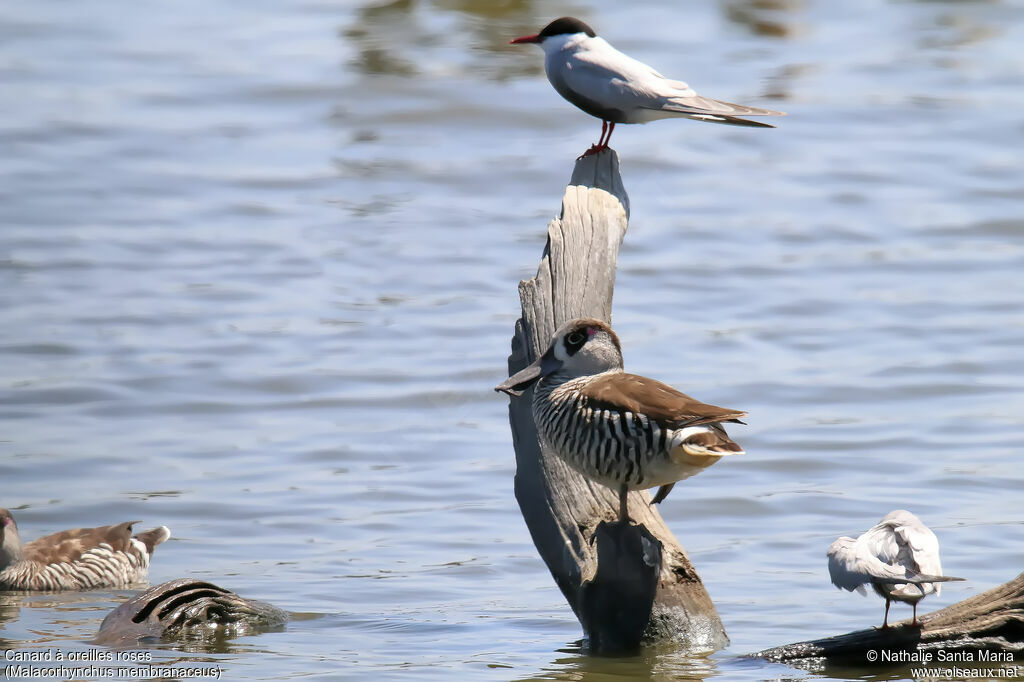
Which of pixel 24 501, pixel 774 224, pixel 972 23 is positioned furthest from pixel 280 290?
pixel 972 23

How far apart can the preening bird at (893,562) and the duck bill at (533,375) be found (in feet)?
4.25

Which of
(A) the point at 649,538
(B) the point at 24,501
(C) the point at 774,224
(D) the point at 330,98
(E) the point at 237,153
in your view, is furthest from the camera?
(D) the point at 330,98

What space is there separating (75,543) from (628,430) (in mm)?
4370

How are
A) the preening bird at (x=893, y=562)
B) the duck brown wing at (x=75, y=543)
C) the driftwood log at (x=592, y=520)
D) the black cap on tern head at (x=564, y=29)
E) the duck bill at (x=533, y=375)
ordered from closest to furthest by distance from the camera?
the preening bird at (x=893, y=562)
the driftwood log at (x=592, y=520)
the duck bill at (x=533, y=375)
the black cap on tern head at (x=564, y=29)
the duck brown wing at (x=75, y=543)

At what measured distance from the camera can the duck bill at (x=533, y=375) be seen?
18.6 feet

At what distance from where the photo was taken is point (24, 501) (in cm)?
940

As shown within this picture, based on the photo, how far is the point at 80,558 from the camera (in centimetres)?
835

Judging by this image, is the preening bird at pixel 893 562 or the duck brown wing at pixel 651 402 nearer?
the preening bird at pixel 893 562

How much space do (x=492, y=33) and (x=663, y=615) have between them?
63.2 feet

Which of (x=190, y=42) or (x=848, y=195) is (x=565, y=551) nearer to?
(x=848, y=195)

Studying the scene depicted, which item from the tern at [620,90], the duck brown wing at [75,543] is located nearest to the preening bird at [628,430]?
the tern at [620,90]

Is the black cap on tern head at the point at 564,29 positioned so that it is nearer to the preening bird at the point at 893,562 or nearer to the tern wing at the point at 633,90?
the tern wing at the point at 633,90

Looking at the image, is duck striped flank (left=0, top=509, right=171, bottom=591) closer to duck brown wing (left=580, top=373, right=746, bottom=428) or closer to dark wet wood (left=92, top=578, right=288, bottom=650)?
dark wet wood (left=92, top=578, right=288, bottom=650)

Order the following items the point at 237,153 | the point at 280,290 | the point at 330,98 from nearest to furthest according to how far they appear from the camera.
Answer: the point at 280,290 < the point at 237,153 < the point at 330,98
